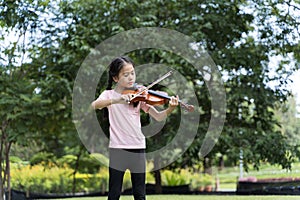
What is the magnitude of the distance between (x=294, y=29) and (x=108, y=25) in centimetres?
287

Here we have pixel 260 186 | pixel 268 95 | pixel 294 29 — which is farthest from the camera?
pixel 260 186

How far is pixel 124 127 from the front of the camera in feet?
10.3

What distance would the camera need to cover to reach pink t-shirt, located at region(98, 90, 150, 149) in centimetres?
312

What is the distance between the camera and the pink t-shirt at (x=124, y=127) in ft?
10.2

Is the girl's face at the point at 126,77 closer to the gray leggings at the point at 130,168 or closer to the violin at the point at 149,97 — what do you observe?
the violin at the point at 149,97

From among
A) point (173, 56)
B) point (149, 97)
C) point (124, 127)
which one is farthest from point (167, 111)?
point (173, 56)

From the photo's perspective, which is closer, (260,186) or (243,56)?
(243,56)

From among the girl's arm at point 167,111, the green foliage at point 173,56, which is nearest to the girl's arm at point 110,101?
the girl's arm at point 167,111

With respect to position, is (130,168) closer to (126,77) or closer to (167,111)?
(167,111)

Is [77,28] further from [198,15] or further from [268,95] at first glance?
[268,95]

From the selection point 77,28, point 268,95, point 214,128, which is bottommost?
point 214,128

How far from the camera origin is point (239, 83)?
8.11m

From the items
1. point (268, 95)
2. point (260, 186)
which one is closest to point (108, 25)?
point (268, 95)

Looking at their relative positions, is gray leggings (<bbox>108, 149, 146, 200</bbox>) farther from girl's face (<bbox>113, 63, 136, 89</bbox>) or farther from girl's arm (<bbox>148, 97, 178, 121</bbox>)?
girl's face (<bbox>113, 63, 136, 89</bbox>)
